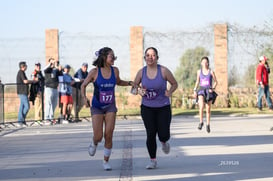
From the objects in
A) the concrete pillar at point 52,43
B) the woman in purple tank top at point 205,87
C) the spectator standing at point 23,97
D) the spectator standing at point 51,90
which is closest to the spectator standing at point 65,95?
the spectator standing at point 51,90

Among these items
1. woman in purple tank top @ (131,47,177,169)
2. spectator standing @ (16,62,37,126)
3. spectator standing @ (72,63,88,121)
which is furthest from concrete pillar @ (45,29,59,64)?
woman in purple tank top @ (131,47,177,169)

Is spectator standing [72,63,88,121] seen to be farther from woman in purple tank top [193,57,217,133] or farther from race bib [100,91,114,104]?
race bib [100,91,114,104]

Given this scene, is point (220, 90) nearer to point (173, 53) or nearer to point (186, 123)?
point (173, 53)

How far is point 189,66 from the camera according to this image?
30.5 meters

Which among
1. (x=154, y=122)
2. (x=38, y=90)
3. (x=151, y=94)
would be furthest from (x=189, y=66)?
(x=151, y=94)

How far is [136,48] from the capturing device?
98.2 ft

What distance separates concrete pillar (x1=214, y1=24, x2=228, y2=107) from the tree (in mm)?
490

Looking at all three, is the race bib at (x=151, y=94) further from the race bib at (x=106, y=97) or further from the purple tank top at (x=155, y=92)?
the race bib at (x=106, y=97)

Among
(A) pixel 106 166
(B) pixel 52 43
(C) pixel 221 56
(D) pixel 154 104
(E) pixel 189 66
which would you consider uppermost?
(B) pixel 52 43

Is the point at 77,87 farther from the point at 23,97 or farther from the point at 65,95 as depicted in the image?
the point at 23,97

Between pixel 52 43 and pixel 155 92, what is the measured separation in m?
19.2

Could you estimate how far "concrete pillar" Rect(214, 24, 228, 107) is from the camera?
96.9ft

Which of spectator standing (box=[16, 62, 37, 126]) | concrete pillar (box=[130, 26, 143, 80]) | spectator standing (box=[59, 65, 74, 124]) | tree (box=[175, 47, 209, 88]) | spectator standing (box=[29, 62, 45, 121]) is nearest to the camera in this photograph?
spectator standing (box=[16, 62, 37, 126])

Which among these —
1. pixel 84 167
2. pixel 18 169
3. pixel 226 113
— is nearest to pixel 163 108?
pixel 84 167
